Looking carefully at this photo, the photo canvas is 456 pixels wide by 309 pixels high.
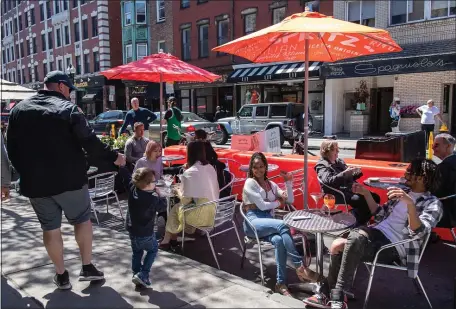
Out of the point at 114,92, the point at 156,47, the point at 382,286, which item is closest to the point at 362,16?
the point at 156,47

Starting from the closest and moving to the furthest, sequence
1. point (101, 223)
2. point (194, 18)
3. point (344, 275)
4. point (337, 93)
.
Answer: point (344, 275), point (101, 223), point (337, 93), point (194, 18)

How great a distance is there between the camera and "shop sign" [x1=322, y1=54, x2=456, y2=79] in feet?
52.2

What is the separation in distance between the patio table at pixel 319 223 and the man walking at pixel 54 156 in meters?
1.68

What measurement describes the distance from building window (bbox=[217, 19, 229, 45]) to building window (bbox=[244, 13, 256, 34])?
156 centimetres

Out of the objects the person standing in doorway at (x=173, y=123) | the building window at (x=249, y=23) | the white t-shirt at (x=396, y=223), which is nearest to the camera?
the white t-shirt at (x=396, y=223)

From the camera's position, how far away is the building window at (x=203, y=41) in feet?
89.2

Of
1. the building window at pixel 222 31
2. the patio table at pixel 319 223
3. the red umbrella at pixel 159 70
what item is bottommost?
the patio table at pixel 319 223

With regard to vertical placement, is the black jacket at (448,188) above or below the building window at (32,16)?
below

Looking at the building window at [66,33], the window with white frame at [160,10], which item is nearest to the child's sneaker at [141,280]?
the window with white frame at [160,10]

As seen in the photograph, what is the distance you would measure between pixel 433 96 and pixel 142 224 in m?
17.1

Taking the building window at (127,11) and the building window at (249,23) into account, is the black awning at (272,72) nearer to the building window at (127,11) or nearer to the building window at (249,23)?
the building window at (249,23)

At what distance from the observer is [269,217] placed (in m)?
4.31

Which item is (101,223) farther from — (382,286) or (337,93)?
(337,93)

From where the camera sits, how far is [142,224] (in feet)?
12.0
